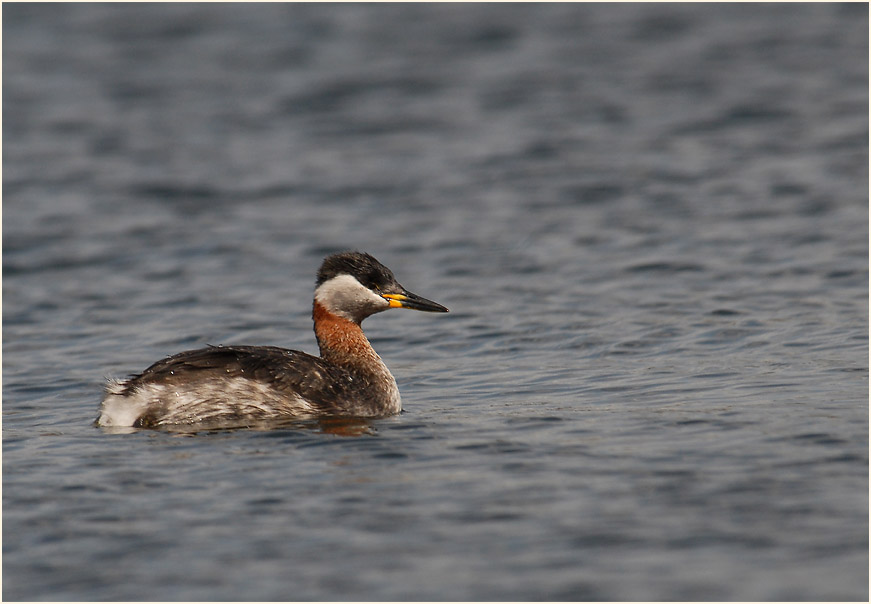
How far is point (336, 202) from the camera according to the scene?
703 inches

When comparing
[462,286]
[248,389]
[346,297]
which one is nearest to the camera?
[248,389]

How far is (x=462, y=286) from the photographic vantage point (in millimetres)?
14492

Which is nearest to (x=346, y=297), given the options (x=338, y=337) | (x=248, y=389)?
(x=338, y=337)

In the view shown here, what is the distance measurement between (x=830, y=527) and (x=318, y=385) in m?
4.29

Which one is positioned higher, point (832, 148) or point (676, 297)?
point (832, 148)

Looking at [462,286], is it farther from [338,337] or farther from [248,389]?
[248,389]

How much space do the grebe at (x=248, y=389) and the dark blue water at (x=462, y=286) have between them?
0.92ft

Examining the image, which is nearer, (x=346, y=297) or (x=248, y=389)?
(x=248, y=389)

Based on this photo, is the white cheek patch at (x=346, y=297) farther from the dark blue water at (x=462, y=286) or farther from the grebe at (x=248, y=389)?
the dark blue water at (x=462, y=286)

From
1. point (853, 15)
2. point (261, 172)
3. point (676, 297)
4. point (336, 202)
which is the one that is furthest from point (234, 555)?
point (853, 15)

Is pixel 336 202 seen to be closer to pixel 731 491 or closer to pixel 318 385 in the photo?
pixel 318 385

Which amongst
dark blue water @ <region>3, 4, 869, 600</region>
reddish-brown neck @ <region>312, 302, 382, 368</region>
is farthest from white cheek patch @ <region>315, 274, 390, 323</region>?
dark blue water @ <region>3, 4, 869, 600</region>

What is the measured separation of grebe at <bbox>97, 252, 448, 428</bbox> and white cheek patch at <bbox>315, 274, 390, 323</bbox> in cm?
10

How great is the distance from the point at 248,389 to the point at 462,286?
16.4 ft
